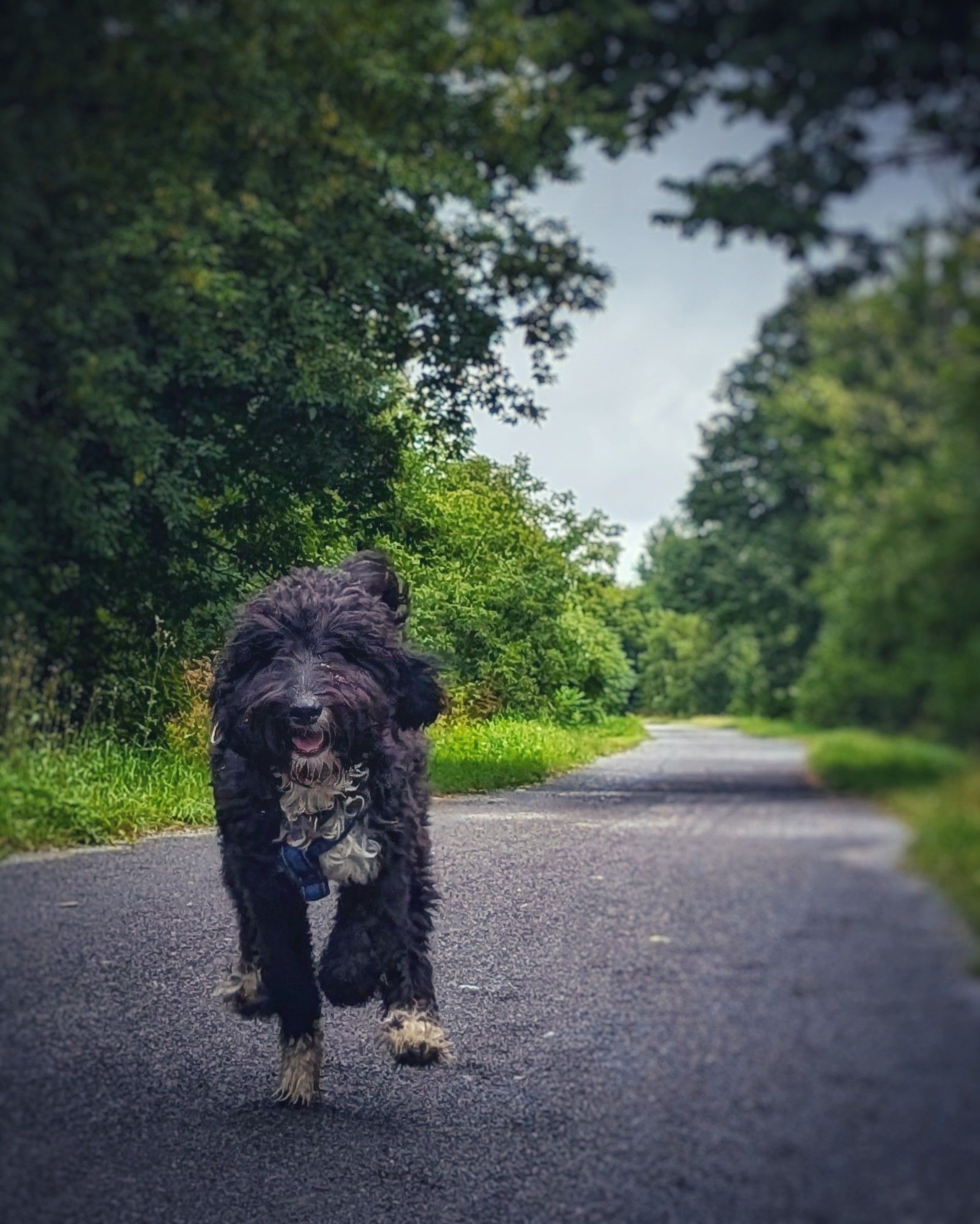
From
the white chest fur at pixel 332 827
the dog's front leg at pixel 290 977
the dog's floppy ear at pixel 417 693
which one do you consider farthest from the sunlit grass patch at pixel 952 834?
the dog's front leg at pixel 290 977

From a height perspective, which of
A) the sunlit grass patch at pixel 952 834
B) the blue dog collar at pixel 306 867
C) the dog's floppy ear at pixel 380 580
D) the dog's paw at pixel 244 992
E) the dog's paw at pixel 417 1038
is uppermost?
the dog's floppy ear at pixel 380 580

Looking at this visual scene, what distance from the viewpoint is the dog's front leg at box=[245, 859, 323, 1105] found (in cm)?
245

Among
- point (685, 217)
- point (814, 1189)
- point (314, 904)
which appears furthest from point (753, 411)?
point (314, 904)

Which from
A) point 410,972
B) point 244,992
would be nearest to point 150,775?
point 244,992

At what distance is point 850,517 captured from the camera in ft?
5.46

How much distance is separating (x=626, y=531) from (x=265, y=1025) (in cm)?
Result: 121

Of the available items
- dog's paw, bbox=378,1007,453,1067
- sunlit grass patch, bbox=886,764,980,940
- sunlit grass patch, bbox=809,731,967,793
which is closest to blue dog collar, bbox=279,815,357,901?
dog's paw, bbox=378,1007,453,1067

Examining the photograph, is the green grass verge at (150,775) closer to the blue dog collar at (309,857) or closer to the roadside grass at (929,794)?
the blue dog collar at (309,857)

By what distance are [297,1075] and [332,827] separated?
532 mm

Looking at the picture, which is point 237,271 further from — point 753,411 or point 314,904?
point 314,904

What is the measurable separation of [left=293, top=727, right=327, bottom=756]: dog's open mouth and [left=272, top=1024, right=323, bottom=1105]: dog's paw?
2.00 ft

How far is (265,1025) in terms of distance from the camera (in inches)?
99.1

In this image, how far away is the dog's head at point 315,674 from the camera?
2281 millimetres

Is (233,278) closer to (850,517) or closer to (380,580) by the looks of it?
(380,580)
